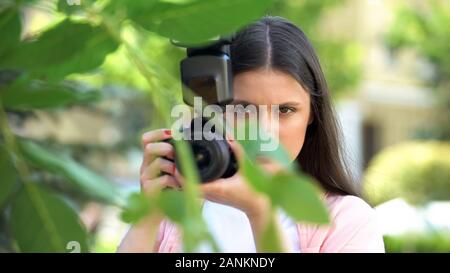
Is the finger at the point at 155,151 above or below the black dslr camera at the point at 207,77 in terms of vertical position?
below

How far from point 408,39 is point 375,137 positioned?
6.12 meters

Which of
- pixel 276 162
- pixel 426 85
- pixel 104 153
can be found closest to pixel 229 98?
pixel 276 162

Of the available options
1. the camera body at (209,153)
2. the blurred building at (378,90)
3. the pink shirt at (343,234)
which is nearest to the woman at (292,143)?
the pink shirt at (343,234)

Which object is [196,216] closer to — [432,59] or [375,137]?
[432,59]

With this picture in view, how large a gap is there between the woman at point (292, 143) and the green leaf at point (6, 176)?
Answer: 126 mm

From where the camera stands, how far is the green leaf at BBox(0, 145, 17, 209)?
44 cm

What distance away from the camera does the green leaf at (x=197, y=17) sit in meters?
0.33

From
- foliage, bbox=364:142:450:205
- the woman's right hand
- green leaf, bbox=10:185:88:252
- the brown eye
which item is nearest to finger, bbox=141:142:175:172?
the woman's right hand

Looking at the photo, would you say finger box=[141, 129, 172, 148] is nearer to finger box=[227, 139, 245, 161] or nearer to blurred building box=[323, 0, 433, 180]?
finger box=[227, 139, 245, 161]

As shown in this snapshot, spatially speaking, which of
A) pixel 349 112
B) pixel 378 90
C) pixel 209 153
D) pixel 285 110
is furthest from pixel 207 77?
pixel 378 90

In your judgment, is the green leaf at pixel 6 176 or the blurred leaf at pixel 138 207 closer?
the blurred leaf at pixel 138 207

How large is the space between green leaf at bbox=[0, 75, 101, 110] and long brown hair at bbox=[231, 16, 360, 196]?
436mm

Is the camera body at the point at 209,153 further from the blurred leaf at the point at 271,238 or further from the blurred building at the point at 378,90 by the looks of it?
the blurred building at the point at 378,90

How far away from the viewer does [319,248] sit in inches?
32.0
